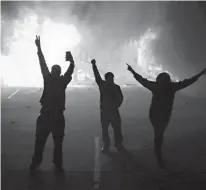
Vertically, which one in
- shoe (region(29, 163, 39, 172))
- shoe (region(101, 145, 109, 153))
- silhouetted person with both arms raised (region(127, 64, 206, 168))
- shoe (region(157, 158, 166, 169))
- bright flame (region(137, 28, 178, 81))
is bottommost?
shoe (region(29, 163, 39, 172))

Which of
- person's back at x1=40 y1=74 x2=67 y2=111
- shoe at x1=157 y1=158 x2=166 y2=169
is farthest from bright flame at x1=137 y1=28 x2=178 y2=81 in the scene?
person's back at x1=40 y1=74 x2=67 y2=111

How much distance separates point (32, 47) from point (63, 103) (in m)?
38.7

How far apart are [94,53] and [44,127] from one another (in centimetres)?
4128

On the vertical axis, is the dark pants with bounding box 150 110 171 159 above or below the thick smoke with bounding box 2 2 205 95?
below

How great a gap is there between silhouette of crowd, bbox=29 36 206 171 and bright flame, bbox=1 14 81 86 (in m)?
26.9

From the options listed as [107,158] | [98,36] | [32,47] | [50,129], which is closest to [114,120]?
[107,158]

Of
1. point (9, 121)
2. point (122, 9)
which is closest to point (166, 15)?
point (122, 9)

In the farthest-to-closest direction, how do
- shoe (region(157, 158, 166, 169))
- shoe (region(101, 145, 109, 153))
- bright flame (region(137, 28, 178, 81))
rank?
bright flame (region(137, 28, 178, 81))
shoe (region(101, 145, 109, 153))
shoe (region(157, 158, 166, 169))

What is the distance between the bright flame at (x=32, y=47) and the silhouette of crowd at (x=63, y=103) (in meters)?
26.9

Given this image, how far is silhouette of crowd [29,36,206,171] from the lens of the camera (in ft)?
21.0

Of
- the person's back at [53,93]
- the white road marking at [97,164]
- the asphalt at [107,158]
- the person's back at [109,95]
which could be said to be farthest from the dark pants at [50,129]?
the person's back at [109,95]

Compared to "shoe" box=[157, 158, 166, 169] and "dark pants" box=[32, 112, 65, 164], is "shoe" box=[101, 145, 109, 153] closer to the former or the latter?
"shoe" box=[157, 158, 166, 169]

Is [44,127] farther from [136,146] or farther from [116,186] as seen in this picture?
[136,146]

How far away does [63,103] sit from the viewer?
21.3ft
